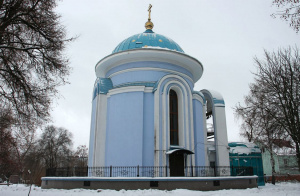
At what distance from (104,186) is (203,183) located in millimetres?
4620

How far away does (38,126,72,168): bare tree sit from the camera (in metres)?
38.6

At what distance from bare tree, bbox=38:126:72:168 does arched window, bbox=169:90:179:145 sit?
87.1 ft

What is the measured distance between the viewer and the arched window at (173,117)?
15501mm

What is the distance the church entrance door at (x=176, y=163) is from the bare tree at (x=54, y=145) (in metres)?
26.8

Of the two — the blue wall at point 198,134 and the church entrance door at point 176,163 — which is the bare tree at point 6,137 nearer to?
the church entrance door at point 176,163

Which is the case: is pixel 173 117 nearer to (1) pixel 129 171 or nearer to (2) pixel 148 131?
(2) pixel 148 131

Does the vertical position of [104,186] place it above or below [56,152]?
below

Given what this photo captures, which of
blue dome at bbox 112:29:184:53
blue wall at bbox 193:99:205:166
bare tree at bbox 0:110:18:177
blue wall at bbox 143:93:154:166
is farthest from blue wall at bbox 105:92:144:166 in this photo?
bare tree at bbox 0:110:18:177

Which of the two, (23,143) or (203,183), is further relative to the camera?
(203,183)

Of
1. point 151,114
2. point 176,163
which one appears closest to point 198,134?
point 176,163

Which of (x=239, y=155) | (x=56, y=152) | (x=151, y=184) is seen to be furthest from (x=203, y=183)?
(x=56, y=152)

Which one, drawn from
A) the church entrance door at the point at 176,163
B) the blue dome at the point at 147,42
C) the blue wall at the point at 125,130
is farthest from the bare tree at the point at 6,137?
the blue dome at the point at 147,42

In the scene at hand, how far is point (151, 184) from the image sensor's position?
465 inches

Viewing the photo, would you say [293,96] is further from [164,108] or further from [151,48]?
[151,48]
